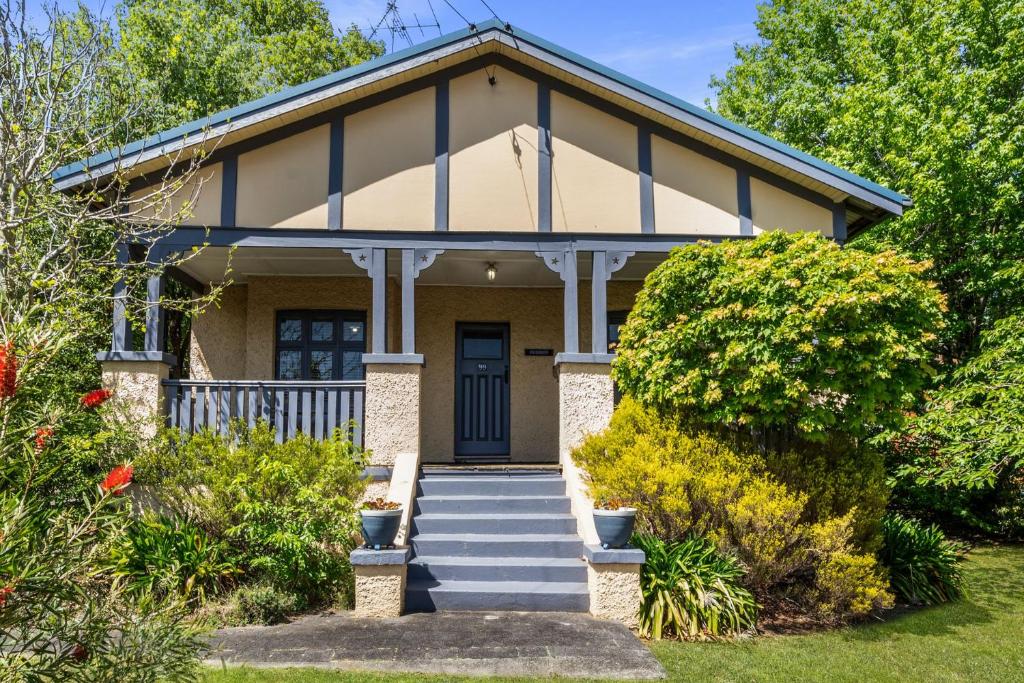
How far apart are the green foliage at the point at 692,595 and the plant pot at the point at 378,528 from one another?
2.32m

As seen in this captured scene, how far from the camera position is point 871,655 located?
588 centimetres

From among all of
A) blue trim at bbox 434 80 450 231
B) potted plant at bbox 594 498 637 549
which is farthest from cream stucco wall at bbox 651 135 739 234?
potted plant at bbox 594 498 637 549

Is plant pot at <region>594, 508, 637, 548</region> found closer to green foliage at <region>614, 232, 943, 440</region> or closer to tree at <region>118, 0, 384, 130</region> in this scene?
green foliage at <region>614, 232, 943, 440</region>

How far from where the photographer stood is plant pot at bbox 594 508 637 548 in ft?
21.3

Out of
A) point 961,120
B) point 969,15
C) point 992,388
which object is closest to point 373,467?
point 992,388

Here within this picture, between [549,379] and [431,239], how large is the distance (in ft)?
11.5

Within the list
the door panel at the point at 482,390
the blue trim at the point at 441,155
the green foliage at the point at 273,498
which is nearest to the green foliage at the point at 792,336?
the blue trim at the point at 441,155

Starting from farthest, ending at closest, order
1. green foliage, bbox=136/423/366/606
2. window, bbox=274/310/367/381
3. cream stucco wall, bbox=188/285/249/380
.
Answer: window, bbox=274/310/367/381 → cream stucco wall, bbox=188/285/249/380 → green foliage, bbox=136/423/366/606

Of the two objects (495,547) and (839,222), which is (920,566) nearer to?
(839,222)

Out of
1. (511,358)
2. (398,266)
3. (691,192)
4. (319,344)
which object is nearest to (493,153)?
(398,266)

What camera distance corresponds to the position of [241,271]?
10.8 meters

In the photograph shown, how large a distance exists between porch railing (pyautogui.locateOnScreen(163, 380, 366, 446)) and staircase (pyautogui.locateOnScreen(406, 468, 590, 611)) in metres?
1.28

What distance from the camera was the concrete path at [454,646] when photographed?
5250mm

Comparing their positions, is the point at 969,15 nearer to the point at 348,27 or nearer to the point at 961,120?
the point at 961,120
